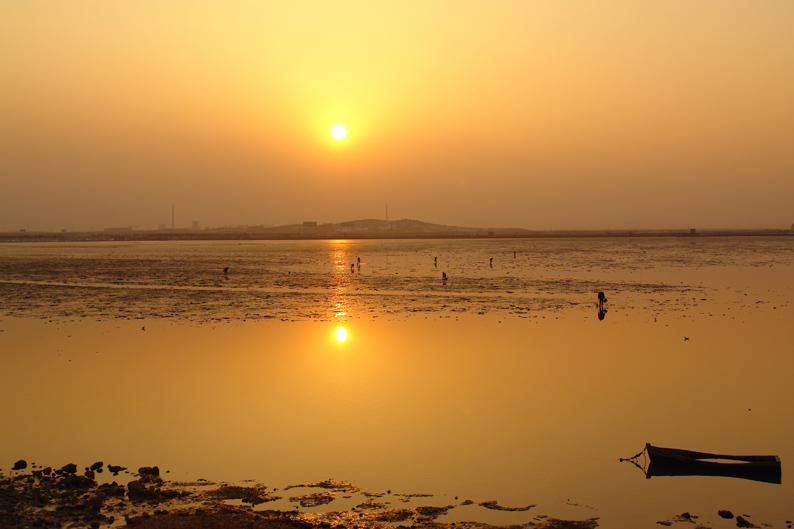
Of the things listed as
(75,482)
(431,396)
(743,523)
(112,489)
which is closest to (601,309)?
(431,396)

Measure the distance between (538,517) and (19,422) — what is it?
31.7 feet

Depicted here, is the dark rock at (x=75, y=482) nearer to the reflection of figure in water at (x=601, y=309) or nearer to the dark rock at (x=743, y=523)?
the dark rock at (x=743, y=523)

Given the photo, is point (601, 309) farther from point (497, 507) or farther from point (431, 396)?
point (497, 507)

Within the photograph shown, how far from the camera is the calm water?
920cm

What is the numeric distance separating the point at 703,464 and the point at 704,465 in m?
0.03

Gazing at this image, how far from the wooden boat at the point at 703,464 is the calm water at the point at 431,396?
7.5 inches

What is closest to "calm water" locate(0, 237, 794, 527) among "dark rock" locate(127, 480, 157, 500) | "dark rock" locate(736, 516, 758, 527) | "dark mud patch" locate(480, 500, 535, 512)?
"dark mud patch" locate(480, 500, 535, 512)

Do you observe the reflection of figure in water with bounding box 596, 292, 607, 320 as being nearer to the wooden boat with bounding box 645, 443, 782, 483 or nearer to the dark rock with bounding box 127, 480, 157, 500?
the wooden boat with bounding box 645, 443, 782, 483

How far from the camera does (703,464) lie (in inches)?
372

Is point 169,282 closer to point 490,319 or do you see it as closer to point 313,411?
point 490,319

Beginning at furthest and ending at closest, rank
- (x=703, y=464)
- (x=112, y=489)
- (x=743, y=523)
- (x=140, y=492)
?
(x=703, y=464) < (x=112, y=489) < (x=140, y=492) < (x=743, y=523)

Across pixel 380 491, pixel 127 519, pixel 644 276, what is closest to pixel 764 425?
pixel 380 491

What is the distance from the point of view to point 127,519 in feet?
25.2

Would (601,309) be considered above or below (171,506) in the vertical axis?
above
